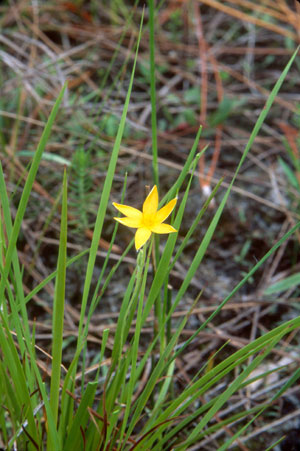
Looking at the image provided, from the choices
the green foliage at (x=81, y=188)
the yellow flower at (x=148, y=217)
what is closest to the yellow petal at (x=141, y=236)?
the yellow flower at (x=148, y=217)

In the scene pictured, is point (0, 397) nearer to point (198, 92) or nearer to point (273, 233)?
point (273, 233)

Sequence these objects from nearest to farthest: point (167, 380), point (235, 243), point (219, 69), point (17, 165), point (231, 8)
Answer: point (167, 380)
point (235, 243)
point (17, 165)
point (219, 69)
point (231, 8)

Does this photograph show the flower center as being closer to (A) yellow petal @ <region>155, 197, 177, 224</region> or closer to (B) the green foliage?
(A) yellow petal @ <region>155, 197, 177, 224</region>

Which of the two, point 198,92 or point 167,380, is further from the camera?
point 198,92

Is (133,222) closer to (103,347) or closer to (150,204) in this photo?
(150,204)

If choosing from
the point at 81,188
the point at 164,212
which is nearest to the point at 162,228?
the point at 164,212

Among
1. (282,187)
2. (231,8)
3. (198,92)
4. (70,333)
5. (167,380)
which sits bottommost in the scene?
(70,333)

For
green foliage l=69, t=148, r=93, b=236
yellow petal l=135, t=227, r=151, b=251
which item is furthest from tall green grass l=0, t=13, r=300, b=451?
green foliage l=69, t=148, r=93, b=236

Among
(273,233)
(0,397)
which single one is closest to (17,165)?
(273,233)
